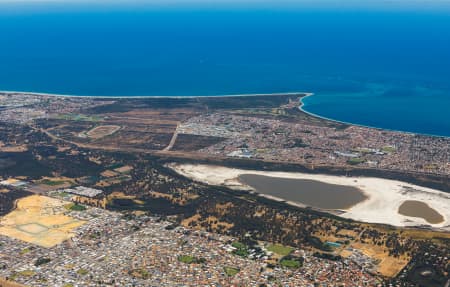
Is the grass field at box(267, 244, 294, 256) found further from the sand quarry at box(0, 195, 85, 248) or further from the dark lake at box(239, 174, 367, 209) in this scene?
the sand quarry at box(0, 195, 85, 248)

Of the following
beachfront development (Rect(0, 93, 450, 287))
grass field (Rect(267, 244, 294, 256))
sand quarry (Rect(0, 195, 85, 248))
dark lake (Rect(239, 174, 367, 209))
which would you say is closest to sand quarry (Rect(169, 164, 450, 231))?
beachfront development (Rect(0, 93, 450, 287))

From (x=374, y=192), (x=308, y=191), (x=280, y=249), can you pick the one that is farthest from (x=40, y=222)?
(x=374, y=192)

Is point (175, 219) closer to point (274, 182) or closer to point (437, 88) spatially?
point (274, 182)

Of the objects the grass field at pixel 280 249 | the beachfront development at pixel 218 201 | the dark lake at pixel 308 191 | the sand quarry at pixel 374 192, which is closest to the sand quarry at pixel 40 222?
the beachfront development at pixel 218 201

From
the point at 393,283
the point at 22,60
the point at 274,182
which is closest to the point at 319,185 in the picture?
the point at 274,182

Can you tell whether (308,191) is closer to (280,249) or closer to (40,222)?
(280,249)
